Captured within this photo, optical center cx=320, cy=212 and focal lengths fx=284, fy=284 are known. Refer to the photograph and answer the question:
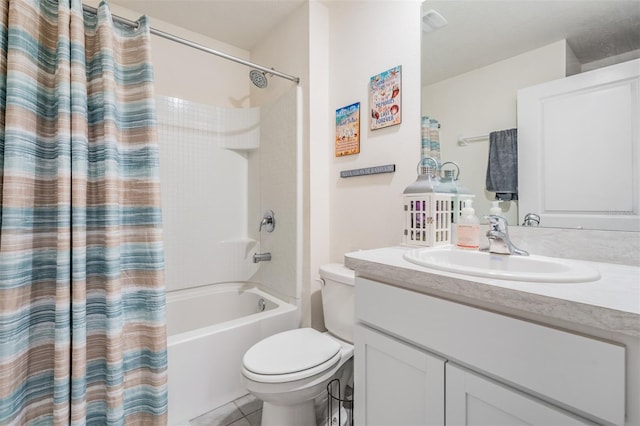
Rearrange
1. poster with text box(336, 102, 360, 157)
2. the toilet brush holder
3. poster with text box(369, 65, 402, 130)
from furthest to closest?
poster with text box(336, 102, 360, 157)
poster with text box(369, 65, 402, 130)
the toilet brush holder

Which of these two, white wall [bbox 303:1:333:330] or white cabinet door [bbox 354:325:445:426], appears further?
white wall [bbox 303:1:333:330]

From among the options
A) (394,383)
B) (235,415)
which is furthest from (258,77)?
(235,415)

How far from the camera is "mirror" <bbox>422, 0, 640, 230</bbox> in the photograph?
90 cm

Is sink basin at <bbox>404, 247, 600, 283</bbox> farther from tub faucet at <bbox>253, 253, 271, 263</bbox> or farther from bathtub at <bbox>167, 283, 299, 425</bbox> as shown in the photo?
tub faucet at <bbox>253, 253, 271, 263</bbox>

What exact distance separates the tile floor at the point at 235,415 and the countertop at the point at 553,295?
112 centimetres

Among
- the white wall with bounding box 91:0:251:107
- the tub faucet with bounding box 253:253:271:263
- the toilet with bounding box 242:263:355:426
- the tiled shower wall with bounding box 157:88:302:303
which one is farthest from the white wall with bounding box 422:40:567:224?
the white wall with bounding box 91:0:251:107

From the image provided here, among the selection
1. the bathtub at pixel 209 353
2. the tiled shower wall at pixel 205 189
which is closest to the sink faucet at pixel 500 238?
the bathtub at pixel 209 353

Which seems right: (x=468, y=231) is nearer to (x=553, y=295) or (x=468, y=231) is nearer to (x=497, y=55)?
(x=553, y=295)

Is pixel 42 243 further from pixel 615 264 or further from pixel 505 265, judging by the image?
pixel 615 264

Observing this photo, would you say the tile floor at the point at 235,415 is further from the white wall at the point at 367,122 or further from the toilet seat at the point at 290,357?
the white wall at the point at 367,122

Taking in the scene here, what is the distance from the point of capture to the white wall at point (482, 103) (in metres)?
1.01

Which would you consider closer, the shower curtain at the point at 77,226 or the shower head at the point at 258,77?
the shower curtain at the point at 77,226

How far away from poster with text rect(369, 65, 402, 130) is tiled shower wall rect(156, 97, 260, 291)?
104cm

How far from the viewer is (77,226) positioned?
35.7 inches
